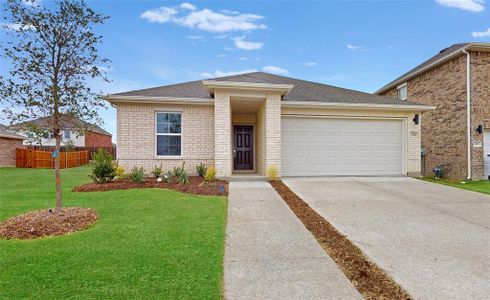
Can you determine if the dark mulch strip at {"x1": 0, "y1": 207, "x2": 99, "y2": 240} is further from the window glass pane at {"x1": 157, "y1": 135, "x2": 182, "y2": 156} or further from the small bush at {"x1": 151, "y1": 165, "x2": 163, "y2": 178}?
the window glass pane at {"x1": 157, "y1": 135, "x2": 182, "y2": 156}

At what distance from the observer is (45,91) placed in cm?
435

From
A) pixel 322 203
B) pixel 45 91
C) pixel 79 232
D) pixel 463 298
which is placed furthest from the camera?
pixel 322 203

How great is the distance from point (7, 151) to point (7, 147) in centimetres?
31

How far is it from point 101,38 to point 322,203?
5.79m

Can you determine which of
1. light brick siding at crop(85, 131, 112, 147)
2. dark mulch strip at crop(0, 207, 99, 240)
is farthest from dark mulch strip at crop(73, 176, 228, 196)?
light brick siding at crop(85, 131, 112, 147)

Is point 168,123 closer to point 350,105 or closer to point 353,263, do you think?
point 350,105

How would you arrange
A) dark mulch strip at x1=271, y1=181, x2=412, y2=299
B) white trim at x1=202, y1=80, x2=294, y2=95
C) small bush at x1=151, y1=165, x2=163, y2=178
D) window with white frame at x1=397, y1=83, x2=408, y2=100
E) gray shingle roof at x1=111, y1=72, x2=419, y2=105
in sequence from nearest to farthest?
dark mulch strip at x1=271, y1=181, x2=412, y2=299 < white trim at x1=202, y1=80, x2=294, y2=95 < small bush at x1=151, y1=165, x2=163, y2=178 < gray shingle roof at x1=111, y1=72, x2=419, y2=105 < window with white frame at x1=397, y1=83, x2=408, y2=100

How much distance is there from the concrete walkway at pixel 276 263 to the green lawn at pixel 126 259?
0.70 feet

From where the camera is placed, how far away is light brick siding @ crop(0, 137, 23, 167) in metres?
19.1

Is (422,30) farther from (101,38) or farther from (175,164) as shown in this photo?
(101,38)

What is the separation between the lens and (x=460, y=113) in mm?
11789

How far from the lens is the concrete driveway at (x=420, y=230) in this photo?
2.70 meters

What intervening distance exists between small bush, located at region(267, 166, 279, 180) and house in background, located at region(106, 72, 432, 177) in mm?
112

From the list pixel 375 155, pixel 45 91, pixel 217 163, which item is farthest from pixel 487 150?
pixel 45 91
